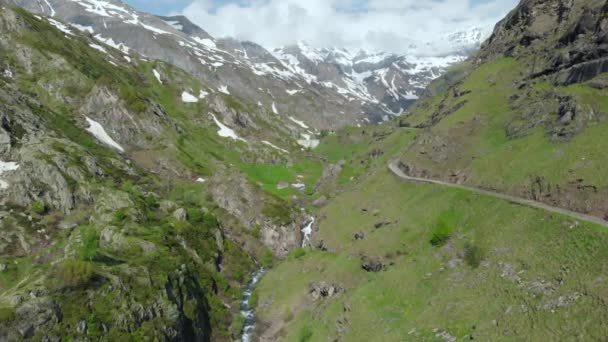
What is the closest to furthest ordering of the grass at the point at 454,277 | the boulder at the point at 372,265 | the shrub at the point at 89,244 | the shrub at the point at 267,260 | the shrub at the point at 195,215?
the grass at the point at 454,277 < the shrub at the point at 89,244 < the boulder at the point at 372,265 < the shrub at the point at 195,215 < the shrub at the point at 267,260

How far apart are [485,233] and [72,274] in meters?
55.6

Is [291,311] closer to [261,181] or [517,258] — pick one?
[517,258]

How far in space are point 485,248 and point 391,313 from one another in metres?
15.3

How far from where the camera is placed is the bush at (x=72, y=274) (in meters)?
51.9

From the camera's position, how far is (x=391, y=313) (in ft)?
184

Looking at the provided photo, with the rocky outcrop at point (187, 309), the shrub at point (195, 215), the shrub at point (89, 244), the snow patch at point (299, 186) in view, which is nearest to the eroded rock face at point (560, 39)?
the snow patch at point (299, 186)

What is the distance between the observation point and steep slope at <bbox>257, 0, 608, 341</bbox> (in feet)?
141

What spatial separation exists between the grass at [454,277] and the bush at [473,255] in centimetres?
19

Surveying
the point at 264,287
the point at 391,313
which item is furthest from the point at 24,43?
the point at 391,313

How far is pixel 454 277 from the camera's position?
181 ft

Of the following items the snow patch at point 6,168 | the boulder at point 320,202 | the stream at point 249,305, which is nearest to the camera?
the stream at point 249,305

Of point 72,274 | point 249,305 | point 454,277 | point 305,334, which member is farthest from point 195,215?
point 454,277

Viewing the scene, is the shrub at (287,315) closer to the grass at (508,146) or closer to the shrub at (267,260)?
the shrub at (267,260)

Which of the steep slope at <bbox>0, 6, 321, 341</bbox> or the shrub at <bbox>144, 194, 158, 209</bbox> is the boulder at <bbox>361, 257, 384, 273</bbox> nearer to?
the steep slope at <bbox>0, 6, 321, 341</bbox>
